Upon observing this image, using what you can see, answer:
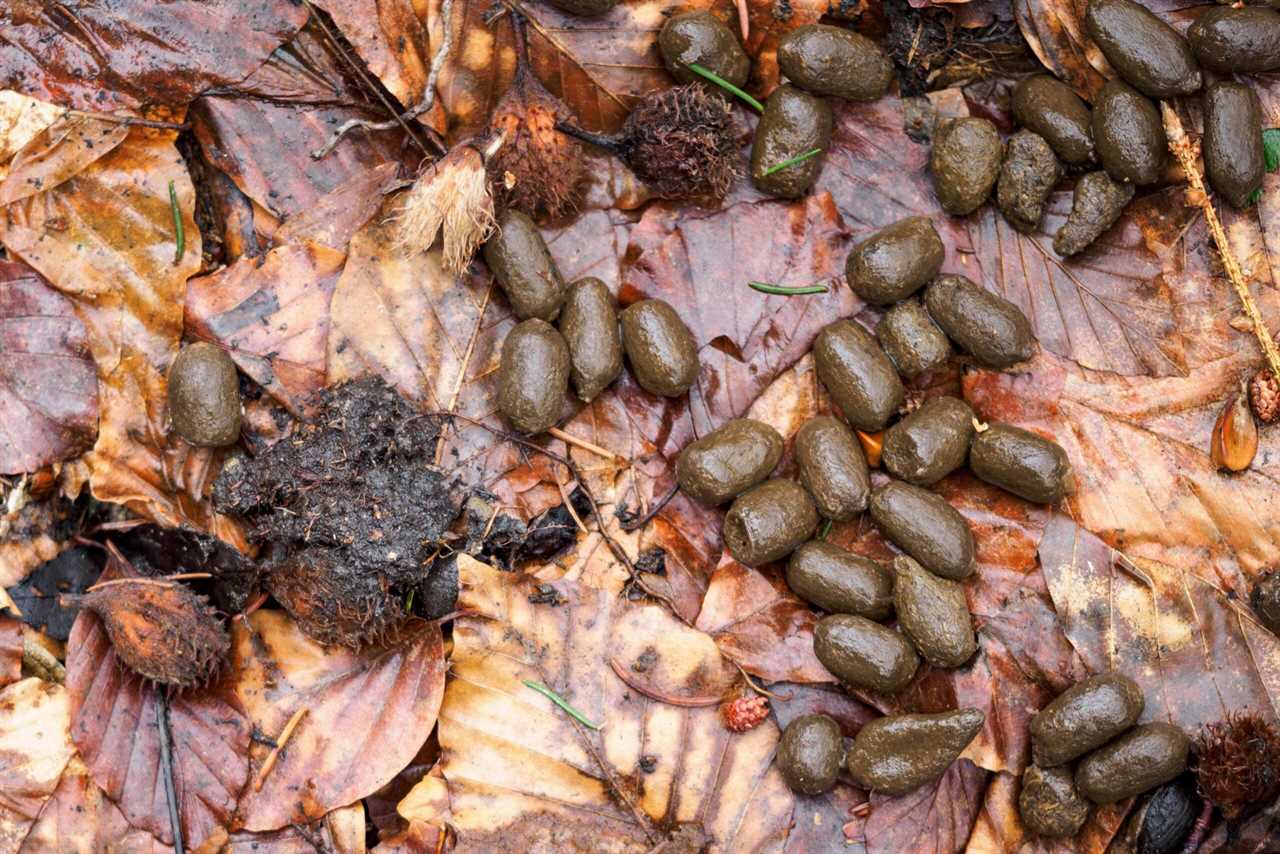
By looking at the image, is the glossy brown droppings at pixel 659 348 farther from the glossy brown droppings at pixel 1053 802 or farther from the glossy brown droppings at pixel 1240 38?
the glossy brown droppings at pixel 1240 38

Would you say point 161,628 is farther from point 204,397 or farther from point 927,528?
point 927,528

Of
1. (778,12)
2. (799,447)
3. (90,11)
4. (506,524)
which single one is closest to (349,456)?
(506,524)

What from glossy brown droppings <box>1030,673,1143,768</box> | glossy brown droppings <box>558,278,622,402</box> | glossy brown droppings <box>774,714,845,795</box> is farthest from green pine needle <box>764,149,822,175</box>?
glossy brown droppings <box>1030,673,1143,768</box>

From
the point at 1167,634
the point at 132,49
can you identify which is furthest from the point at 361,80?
the point at 1167,634

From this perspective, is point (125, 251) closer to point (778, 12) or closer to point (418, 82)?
point (418, 82)

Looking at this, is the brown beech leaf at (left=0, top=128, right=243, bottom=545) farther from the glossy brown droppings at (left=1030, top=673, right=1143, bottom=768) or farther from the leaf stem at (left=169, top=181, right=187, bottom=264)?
the glossy brown droppings at (left=1030, top=673, right=1143, bottom=768)
